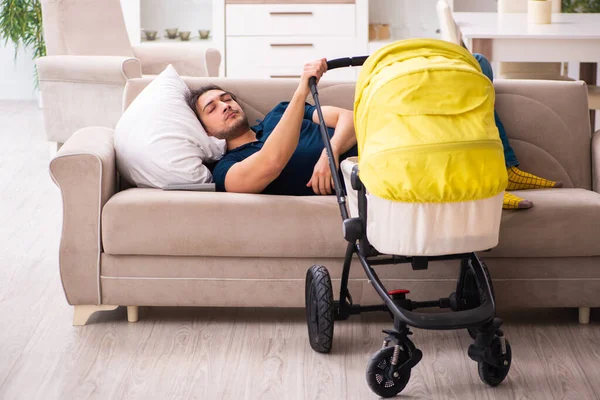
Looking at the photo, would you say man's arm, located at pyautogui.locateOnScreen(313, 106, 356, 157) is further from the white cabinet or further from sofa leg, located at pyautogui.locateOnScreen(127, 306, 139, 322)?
the white cabinet

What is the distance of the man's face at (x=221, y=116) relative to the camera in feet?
9.82

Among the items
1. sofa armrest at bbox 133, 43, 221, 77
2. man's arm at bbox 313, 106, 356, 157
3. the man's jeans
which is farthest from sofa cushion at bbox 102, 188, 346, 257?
sofa armrest at bbox 133, 43, 221, 77

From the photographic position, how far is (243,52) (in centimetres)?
643

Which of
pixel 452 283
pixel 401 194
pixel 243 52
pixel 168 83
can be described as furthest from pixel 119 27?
pixel 401 194

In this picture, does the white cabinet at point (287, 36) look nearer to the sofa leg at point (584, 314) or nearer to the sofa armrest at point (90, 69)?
the sofa armrest at point (90, 69)

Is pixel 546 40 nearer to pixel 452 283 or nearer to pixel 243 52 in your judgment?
pixel 452 283

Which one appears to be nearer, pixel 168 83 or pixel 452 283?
pixel 452 283

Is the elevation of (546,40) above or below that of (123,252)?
above

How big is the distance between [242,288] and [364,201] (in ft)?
1.99

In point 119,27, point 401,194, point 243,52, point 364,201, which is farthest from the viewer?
point 243,52

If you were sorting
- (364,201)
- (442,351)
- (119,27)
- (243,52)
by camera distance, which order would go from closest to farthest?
(364,201), (442,351), (119,27), (243,52)

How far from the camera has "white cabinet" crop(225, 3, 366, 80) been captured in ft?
20.8

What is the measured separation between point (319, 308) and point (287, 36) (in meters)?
4.20

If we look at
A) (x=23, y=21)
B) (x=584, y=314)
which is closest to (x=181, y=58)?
(x=23, y=21)
